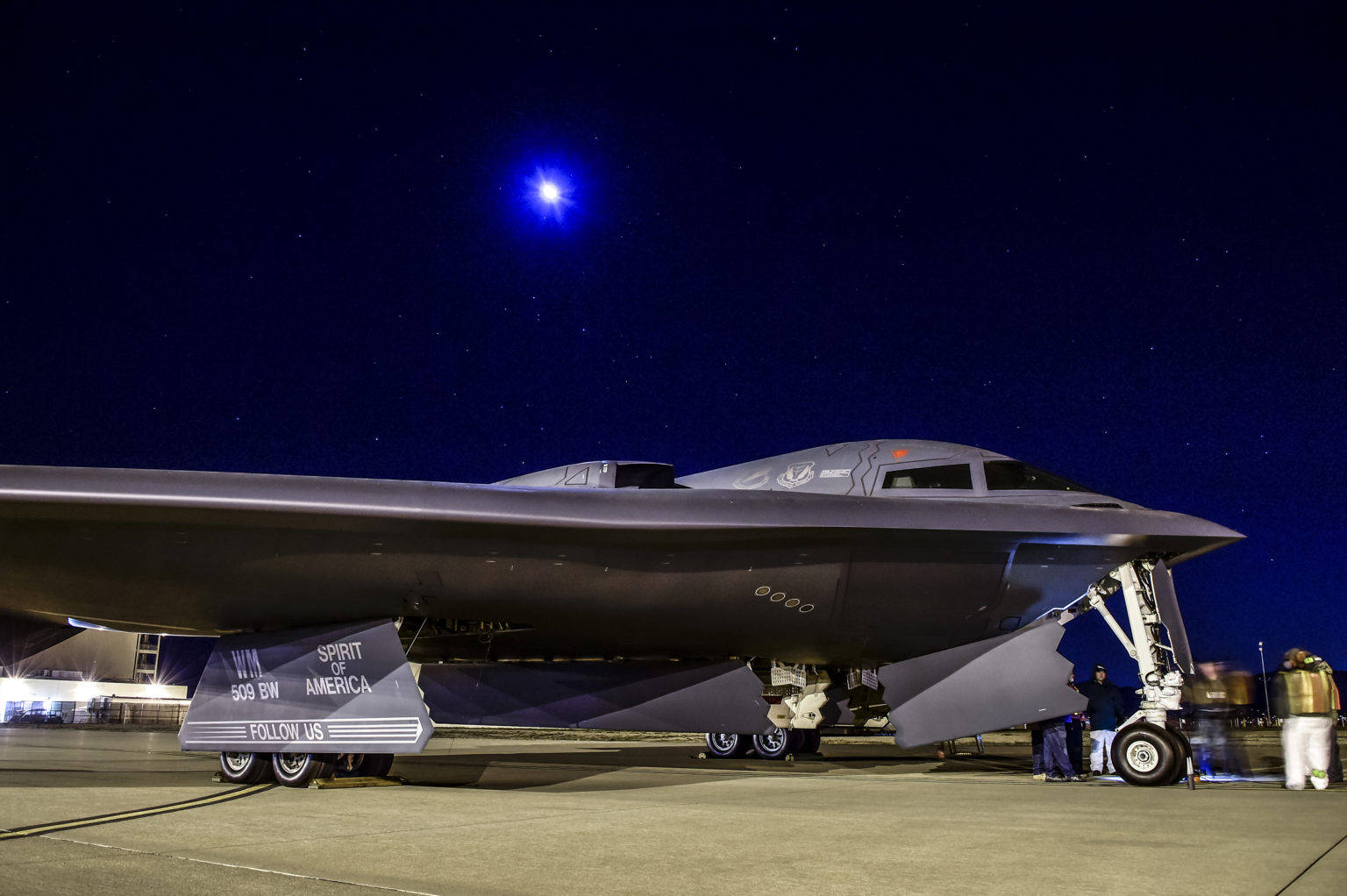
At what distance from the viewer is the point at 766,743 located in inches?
533

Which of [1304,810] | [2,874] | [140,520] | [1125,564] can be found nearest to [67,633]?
[140,520]

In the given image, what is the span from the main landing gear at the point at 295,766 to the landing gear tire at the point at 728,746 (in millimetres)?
5912

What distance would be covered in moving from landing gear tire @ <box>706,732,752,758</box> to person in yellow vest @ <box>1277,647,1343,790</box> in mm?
6687

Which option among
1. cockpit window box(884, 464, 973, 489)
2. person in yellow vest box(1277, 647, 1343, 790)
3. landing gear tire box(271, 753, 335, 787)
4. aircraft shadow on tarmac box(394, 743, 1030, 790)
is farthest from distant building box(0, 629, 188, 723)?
person in yellow vest box(1277, 647, 1343, 790)

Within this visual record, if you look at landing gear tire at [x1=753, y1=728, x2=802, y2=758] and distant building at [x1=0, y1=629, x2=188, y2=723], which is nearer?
landing gear tire at [x1=753, y1=728, x2=802, y2=758]

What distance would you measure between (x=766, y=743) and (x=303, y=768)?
7012mm

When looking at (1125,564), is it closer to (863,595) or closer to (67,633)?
(863,595)

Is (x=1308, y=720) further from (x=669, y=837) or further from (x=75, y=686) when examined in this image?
(x=75, y=686)

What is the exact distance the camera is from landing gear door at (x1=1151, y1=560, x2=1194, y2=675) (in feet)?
28.9

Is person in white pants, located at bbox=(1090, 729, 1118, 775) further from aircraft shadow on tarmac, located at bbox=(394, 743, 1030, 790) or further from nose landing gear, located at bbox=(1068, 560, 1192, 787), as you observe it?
Result: nose landing gear, located at bbox=(1068, 560, 1192, 787)

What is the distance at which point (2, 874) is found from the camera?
12.3 feet

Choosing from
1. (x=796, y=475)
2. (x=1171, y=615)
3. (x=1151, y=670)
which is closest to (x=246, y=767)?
(x=796, y=475)

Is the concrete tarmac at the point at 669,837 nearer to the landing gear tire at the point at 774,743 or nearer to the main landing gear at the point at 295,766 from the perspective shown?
the main landing gear at the point at 295,766

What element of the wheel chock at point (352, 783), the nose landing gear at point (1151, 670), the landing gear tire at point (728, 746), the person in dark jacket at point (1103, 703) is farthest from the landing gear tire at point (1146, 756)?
Answer: the wheel chock at point (352, 783)
